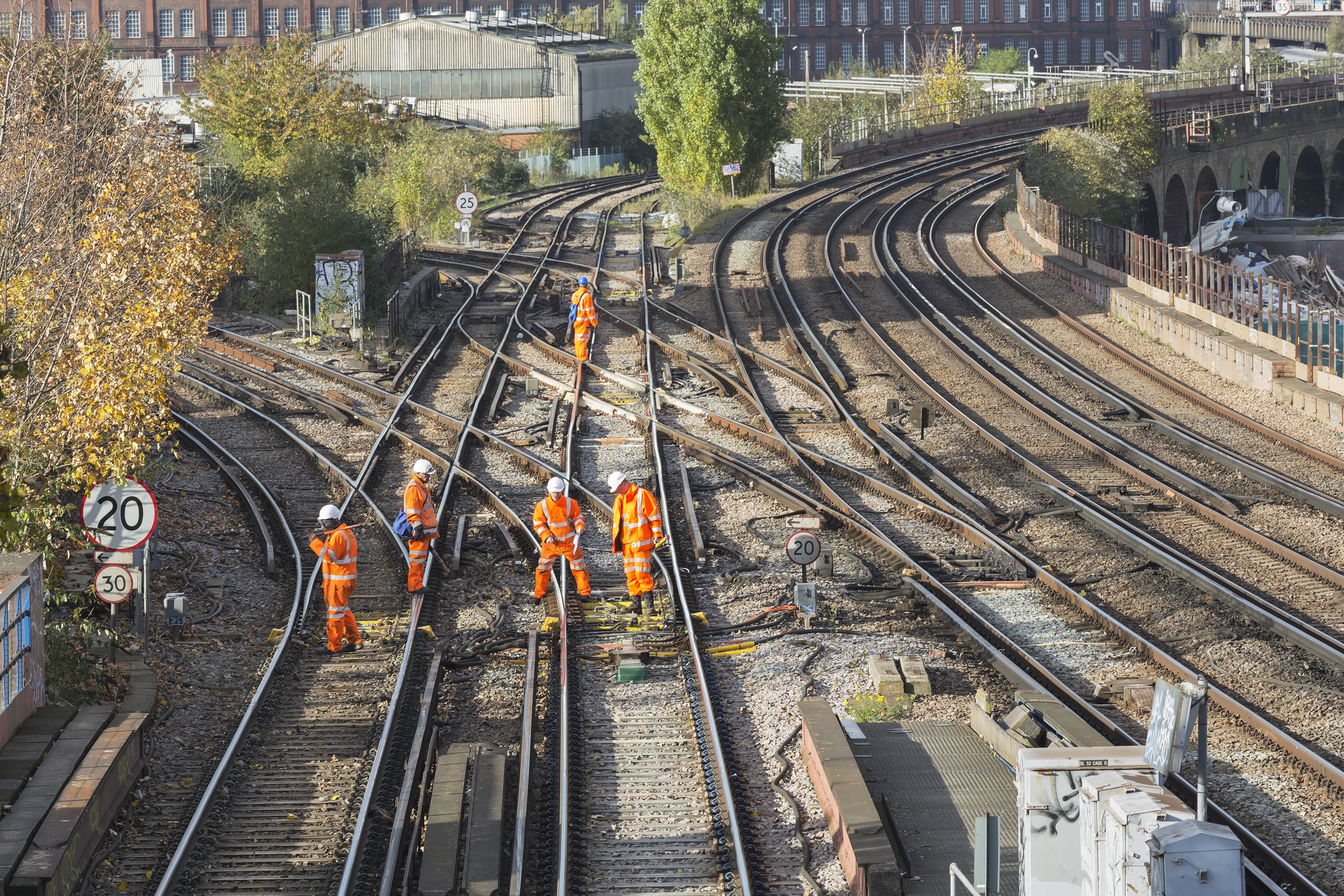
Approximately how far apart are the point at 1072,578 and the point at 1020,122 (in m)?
53.7

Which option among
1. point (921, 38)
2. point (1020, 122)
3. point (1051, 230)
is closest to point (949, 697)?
point (1051, 230)

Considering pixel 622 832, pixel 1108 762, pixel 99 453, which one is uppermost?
pixel 99 453

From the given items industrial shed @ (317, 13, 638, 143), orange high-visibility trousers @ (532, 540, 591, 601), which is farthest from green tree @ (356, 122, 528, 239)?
industrial shed @ (317, 13, 638, 143)

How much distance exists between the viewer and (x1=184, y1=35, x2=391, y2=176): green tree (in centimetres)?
4306

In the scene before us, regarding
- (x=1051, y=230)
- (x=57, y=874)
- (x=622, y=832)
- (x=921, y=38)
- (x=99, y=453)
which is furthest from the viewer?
(x=921, y=38)

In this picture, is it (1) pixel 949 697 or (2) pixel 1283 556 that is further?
(2) pixel 1283 556

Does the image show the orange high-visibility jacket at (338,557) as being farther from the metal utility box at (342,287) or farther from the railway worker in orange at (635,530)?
the metal utility box at (342,287)

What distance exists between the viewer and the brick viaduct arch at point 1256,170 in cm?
5953

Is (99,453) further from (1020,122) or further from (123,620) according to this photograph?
(1020,122)

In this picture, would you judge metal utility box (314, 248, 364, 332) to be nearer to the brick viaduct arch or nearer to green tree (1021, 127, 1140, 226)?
green tree (1021, 127, 1140, 226)

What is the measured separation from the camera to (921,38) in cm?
10206

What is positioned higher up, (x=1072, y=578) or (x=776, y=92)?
(x=776, y=92)

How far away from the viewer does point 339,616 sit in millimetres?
13500

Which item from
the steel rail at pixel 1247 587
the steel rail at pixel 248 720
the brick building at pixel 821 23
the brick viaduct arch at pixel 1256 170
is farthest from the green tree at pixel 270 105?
the brick building at pixel 821 23
